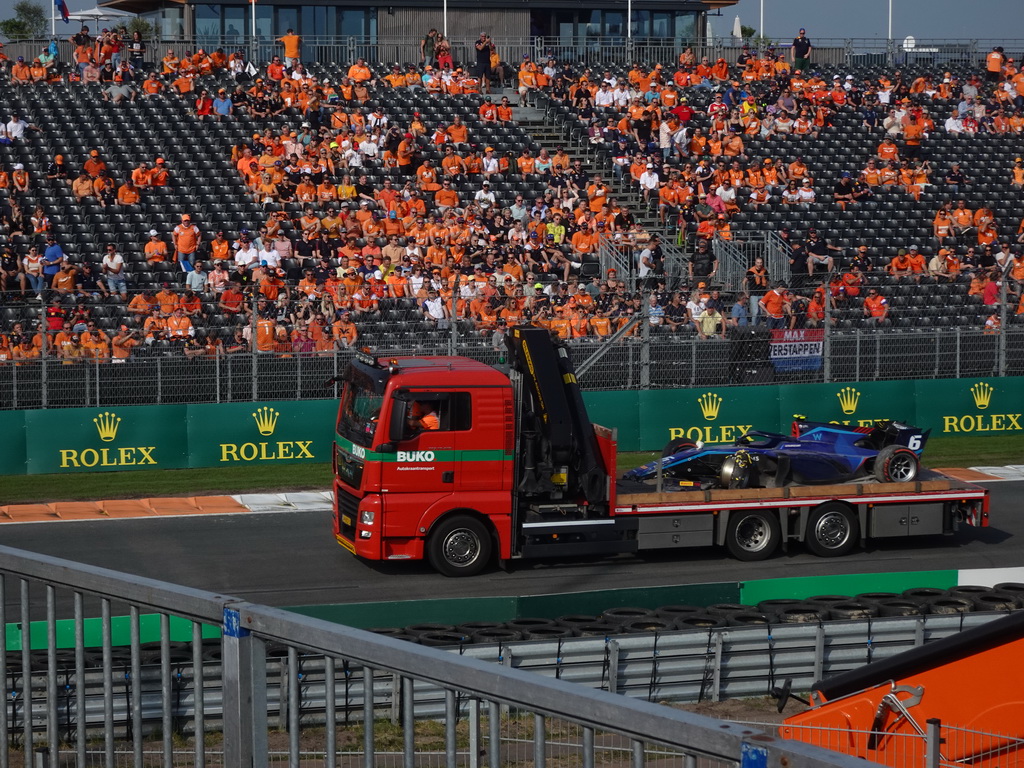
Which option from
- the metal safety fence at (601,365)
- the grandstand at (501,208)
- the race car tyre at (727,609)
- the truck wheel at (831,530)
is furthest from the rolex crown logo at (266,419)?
the race car tyre at (727,609)

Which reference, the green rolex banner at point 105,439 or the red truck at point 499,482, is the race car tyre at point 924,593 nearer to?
the red truck at point 499,482

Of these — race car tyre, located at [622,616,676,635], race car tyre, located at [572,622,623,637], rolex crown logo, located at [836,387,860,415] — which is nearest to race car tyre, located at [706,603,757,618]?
race car tyre, located at [622,616,676,635]

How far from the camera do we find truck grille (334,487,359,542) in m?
14.8

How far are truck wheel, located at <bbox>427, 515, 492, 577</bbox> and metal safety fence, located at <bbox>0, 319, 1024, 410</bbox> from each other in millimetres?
6475

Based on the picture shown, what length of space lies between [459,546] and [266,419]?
7960 millimetres

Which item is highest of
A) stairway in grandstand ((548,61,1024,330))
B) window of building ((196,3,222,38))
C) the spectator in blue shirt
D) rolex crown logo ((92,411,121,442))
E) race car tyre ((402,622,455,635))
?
window of building ((196,3,222,38))

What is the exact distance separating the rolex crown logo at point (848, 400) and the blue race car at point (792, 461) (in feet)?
23.9

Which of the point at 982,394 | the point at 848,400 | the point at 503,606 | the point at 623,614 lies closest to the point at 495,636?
the point at 503,606

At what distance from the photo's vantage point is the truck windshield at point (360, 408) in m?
14.6

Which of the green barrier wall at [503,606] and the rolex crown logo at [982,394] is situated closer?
the green barrier wall at [503,606]

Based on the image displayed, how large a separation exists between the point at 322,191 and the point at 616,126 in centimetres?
940

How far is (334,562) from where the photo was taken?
15.9m

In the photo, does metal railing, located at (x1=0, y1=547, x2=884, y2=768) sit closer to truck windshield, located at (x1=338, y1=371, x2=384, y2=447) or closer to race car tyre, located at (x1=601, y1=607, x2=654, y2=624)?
race car tyre, located at (x1=601, y1=607, x2=654, y2=624)

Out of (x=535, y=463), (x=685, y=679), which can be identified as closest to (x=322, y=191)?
(x=535, y=463)
